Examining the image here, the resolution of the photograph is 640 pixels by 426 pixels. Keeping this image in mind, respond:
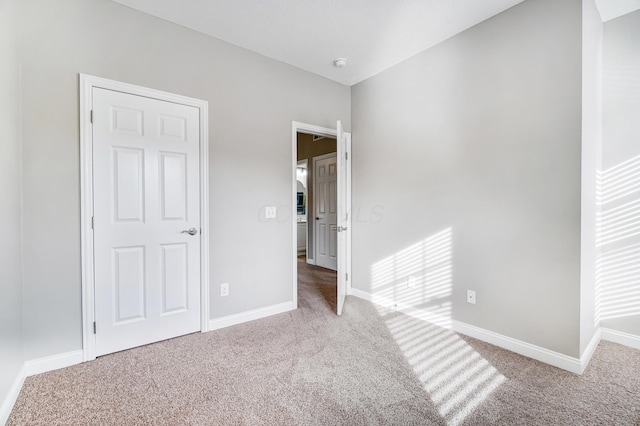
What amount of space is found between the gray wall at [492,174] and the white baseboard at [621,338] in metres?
0.84

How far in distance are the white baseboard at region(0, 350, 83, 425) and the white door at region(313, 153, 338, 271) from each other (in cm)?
370

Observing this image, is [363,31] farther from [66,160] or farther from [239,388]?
[239,388]

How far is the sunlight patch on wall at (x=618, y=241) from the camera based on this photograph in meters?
2.34

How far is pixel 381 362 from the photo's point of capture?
215 centimetres

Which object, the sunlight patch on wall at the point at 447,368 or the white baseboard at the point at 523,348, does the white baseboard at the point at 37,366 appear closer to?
the sunlight patch on wall at the point at 447,368

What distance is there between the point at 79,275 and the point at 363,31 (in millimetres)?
3028

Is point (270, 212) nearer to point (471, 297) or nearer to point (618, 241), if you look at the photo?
point (471, 297)

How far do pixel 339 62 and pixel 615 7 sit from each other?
2249 millimetres

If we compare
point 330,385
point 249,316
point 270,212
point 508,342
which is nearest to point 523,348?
point 508,342

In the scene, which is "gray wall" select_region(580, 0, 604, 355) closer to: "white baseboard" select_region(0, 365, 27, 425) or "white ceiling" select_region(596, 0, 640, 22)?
"white ceiling" select_region(596, 0, 640, 22)

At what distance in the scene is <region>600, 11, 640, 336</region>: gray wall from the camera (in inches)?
91.2

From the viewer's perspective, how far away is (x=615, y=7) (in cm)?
225

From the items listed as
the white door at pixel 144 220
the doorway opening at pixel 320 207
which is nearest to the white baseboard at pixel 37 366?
the white door at pixel 144 220

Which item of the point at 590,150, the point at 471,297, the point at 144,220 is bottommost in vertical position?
the point at 471,297
